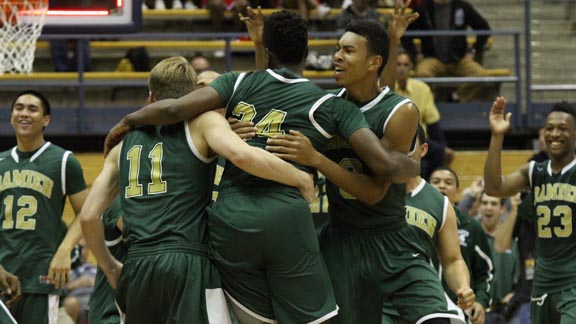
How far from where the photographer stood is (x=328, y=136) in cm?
645

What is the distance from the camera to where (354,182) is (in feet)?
21.3

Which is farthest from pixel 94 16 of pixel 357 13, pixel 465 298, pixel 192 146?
pixel 357 13

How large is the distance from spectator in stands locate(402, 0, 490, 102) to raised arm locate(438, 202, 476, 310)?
276 inches

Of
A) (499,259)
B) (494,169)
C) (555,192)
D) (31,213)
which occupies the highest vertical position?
(494,169)

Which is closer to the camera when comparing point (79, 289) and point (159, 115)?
point (159, 115)

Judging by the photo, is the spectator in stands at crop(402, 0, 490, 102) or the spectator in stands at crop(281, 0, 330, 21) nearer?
the spectator in stands at crop(402, 0, 490, 102)

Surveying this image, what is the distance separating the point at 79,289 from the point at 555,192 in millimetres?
5034

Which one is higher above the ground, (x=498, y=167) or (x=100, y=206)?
(x=100, y=206)

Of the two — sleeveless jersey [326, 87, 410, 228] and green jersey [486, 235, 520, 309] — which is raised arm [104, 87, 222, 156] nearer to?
sleeveless jersey [326, 87, 410, 228]

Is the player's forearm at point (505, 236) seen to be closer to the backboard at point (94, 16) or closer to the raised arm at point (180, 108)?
the backboard at point (94, 16)

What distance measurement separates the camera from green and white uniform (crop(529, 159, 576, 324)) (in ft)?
29.5

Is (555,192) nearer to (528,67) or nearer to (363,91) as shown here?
(363,91)

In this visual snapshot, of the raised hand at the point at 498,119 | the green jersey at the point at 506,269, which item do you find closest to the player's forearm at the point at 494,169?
the raised hand at the point at 498,119

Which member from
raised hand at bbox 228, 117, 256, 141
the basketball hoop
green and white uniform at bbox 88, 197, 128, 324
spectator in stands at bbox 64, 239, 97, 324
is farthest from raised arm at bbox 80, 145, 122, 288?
spectator in stands at bbox 64, 239, 97, 324
